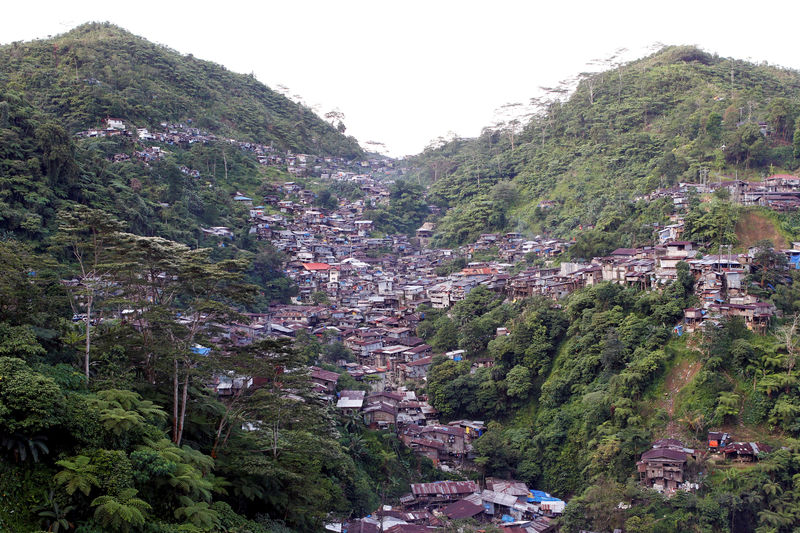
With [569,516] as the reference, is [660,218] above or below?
above

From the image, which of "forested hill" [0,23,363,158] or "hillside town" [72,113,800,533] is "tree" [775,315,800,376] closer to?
"hillside town" [72,113,800,533]

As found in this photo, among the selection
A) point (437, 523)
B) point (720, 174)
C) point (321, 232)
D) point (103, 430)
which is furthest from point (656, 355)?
point (321, 232)

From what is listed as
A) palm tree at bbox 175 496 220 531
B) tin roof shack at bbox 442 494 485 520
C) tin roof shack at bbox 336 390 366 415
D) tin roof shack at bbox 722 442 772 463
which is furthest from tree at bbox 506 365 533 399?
palm tree at bbox 175 496 220 531

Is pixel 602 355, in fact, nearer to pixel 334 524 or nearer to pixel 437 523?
pixel 437 523

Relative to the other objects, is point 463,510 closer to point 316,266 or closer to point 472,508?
point 472,508

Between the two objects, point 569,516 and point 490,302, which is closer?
point 569,516
